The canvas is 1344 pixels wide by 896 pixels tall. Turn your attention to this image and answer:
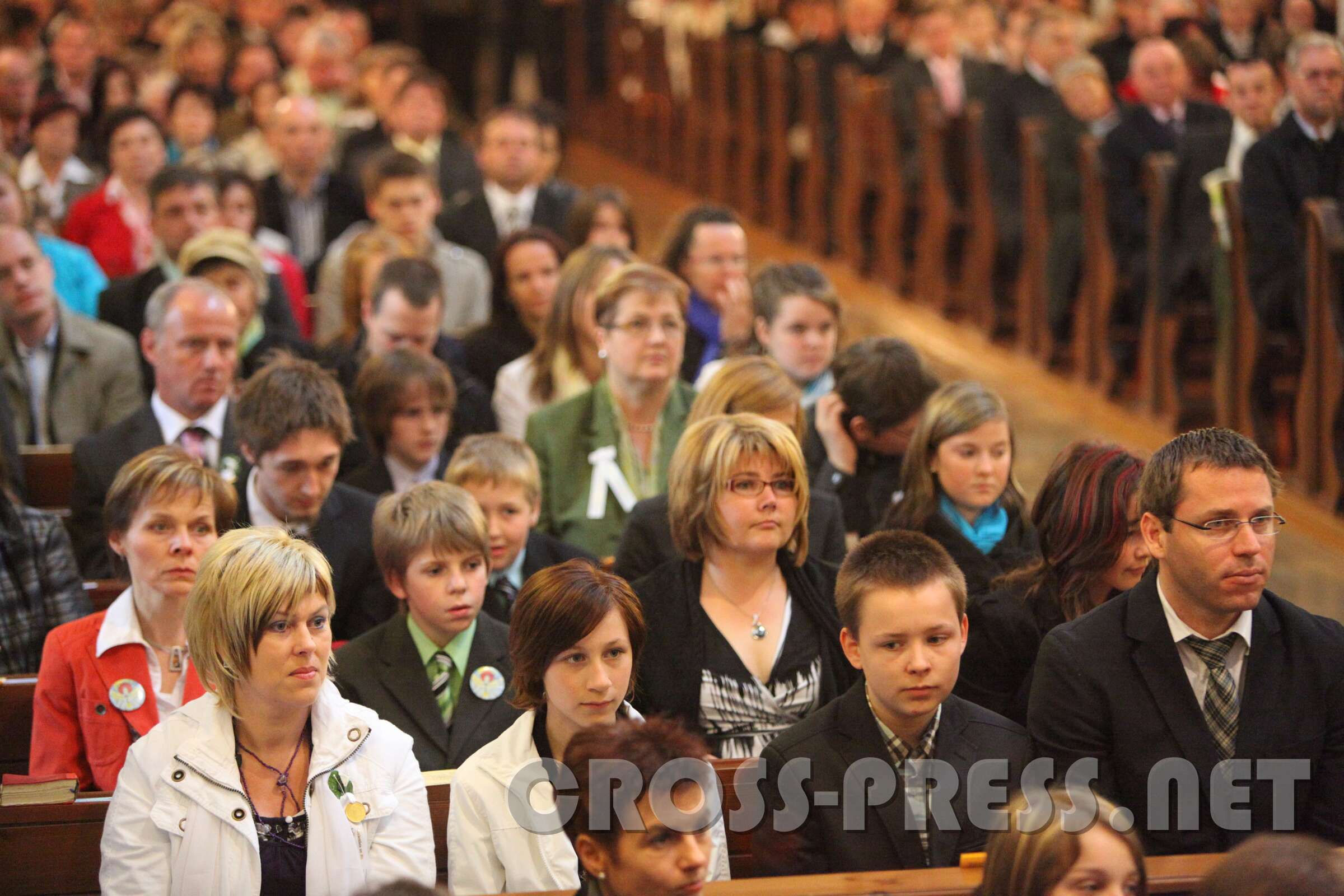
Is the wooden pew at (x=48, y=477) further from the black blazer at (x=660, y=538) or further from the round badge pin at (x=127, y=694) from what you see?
the black blazer at (x=660, y=538)

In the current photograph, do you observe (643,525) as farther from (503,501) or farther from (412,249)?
(412,249)

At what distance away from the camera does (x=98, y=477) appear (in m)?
3.80

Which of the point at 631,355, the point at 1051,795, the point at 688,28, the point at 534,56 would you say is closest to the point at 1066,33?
the point at 688,28

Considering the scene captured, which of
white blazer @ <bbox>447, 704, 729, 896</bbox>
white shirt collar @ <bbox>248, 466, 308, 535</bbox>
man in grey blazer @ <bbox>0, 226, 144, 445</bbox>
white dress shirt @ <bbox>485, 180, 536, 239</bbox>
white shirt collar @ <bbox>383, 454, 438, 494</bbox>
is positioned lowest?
white blazer @ <bbox>447, 704, 729, 896</bbox>

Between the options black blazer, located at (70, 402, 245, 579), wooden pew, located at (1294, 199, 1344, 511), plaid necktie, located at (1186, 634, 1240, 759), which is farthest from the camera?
wooden pew, located at (1294, 199, 1344, 511)

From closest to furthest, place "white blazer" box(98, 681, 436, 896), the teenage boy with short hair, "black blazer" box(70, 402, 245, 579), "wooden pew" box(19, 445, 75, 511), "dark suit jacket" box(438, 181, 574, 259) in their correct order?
"white blazer" box(98, 681, 436, 896) < "black blazer" box(70, 402, 245, 579) < "wooden pew" box(19, 445, 75, 511) < the teenage boy with short hair < "dark suit jacket" box(438, 181, 574, 259)

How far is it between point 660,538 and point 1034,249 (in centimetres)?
381

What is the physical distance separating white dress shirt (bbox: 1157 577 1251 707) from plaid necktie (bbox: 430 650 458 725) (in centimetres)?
132

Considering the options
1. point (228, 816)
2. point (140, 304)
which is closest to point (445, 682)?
point (228, 816)

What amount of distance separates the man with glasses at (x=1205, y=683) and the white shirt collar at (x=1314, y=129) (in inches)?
114

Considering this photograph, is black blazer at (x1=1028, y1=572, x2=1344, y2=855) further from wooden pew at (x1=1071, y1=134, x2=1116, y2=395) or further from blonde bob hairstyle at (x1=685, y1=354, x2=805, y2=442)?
wooden pew at (x1=1071, y1=134, x2=1116, y2=395)

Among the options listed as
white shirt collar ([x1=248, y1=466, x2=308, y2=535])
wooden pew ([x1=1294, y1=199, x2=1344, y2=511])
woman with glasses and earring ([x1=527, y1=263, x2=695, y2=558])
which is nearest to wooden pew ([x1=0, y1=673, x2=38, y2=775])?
white shirt collar ([x1=248, y1=466, x2=308, y2=535])

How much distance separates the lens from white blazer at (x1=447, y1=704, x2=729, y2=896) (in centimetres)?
245

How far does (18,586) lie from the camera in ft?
10.9
